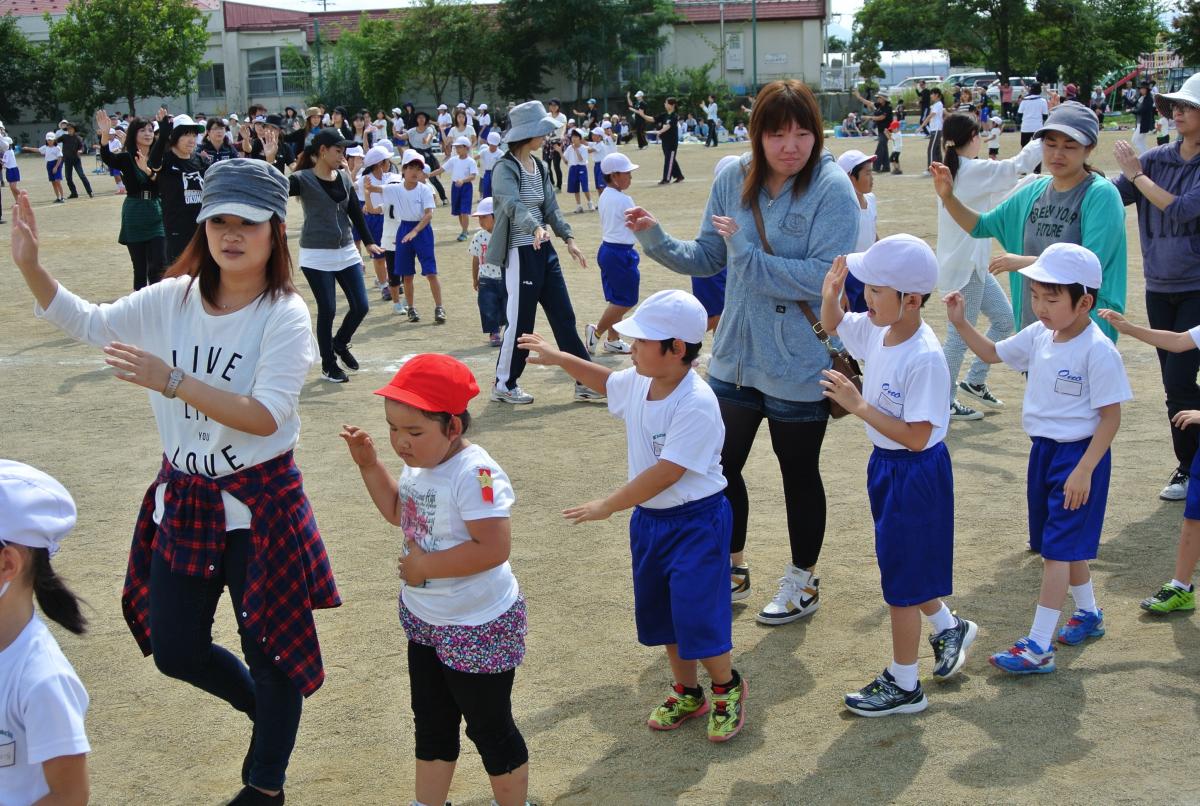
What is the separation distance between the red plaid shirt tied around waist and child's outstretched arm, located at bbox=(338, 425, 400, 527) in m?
0.25

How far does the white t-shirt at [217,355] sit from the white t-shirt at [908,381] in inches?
76.2

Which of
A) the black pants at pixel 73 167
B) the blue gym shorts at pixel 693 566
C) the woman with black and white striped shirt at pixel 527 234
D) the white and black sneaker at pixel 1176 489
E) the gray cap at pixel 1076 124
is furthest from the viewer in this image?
the black pants at pixel 73 167

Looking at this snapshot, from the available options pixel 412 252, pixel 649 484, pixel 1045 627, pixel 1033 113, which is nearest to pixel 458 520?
pixel 649 484

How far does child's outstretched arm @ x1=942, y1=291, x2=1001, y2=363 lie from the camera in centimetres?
442

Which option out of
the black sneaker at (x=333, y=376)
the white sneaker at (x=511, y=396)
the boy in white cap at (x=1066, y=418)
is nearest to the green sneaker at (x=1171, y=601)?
the boy in white cap at (x=1066, y=418)

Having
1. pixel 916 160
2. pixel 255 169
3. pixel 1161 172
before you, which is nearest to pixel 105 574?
pixel 255 169

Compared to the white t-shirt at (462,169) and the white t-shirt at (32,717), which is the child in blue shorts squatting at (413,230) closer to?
the white t-shirt at (462,169)

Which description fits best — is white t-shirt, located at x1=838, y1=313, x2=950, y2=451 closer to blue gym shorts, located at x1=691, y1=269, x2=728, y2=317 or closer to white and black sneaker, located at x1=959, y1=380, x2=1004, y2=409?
white and black sneaker, located at x1=959, y1=380, x2=1004, y2=409

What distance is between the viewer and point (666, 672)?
4.61m

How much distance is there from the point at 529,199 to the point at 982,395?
3515mm

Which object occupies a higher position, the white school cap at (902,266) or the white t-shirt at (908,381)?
the white school cap at (902,266)

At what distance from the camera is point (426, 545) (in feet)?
11.0

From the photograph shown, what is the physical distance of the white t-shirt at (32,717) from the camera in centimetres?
242

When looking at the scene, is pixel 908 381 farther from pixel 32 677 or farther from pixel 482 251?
pixel 482 251
